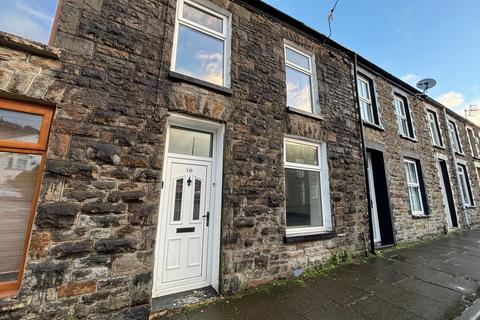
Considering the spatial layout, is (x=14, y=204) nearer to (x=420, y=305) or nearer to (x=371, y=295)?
(x=371, y=295)

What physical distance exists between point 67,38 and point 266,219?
167 inches

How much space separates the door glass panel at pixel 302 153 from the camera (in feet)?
16.4

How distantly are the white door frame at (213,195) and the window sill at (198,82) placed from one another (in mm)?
623

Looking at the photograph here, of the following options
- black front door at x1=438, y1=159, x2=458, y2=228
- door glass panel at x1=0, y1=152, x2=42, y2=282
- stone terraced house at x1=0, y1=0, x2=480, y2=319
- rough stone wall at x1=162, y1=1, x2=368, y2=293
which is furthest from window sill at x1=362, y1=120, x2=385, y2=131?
door glass panel at x1=0, y1=152, x2=42, y2=282

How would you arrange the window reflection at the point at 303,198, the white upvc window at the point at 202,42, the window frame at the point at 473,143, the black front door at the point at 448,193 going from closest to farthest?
the white upvc window at the point at 202,42
the window reflection at the point at 303,198
the black front door at the point at 448,193
the window frame at the point at 473,143

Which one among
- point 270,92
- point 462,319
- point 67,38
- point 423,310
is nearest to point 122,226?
point 67,38

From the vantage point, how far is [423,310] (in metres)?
3.09

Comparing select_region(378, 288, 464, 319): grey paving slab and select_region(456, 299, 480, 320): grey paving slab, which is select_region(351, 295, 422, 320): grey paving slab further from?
select_region(456, 299, 480, 320): grey paving slab

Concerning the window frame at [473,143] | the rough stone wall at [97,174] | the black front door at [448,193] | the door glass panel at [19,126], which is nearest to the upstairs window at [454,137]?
the window frame at [473,143]

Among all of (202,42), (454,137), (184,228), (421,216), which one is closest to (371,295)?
(184,228)

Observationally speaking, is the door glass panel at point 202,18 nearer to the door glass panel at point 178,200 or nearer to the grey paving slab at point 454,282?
the door glass panel at point 178,200

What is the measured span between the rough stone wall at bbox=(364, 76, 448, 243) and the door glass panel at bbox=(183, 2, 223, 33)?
534 cm

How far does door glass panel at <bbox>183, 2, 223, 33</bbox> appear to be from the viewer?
4297 mm

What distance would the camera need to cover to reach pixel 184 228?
12.0 ft
